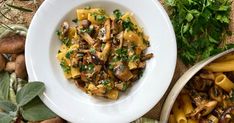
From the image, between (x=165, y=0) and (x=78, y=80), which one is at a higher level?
(x=165, y=0)

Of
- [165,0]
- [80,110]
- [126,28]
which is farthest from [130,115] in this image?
[165,0]

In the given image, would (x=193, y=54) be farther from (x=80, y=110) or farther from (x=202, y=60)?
(x=80, y=110)

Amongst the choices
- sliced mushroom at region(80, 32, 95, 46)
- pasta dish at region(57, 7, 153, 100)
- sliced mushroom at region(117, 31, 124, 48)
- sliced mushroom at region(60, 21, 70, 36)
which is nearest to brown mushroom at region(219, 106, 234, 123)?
pasta dish at region(57, 7, 153, 100)

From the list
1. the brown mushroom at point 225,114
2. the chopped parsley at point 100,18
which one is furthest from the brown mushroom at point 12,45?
the brown mushroom at point 225,114

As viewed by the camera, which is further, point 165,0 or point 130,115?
point 165,0

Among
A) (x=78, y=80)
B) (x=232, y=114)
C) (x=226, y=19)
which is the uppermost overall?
(x=226, y=19)

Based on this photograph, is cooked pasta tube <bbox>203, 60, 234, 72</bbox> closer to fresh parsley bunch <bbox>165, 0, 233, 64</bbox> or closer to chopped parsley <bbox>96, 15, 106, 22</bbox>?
fresh parsley bunch <bbox>165, 0, 233, 64</bbox>
